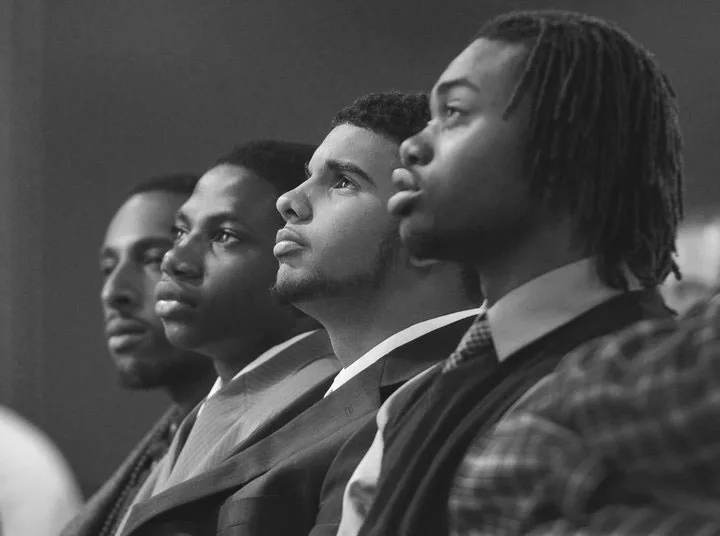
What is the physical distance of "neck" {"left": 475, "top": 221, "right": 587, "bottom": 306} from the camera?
108cm

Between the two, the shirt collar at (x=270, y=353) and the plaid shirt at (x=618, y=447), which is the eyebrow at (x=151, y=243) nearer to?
the shirt collar at (x=270, y=353)

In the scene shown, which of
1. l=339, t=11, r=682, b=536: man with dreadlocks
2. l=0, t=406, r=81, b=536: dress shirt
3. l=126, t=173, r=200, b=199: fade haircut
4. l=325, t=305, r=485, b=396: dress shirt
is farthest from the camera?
l=0, t=406, r=81, b=536: dress shirt

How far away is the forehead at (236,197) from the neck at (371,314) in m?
0.30

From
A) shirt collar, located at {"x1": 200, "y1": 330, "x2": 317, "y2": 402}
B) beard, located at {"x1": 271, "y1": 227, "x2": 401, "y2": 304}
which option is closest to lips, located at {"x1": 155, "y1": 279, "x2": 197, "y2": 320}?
shirt collar, located at {"x1": 200, "y1": 330, "x2": 317, "y2": 402}

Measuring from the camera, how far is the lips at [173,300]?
1745 millimetres

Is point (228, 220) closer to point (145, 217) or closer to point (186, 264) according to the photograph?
point (186, 264)

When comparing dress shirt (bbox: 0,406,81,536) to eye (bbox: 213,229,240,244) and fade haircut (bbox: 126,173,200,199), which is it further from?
eye (bbox: 213,229,240,244)

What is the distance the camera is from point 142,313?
2.10 m

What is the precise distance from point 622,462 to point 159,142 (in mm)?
2525

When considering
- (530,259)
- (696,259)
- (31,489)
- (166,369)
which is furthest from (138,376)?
(530,259)

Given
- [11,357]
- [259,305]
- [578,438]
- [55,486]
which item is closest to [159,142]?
[11,357]

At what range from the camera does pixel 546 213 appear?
1.09m

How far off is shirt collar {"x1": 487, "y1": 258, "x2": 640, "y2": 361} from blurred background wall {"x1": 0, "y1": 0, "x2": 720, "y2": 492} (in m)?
1.97

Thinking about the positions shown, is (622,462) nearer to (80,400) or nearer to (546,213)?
(546,213)
